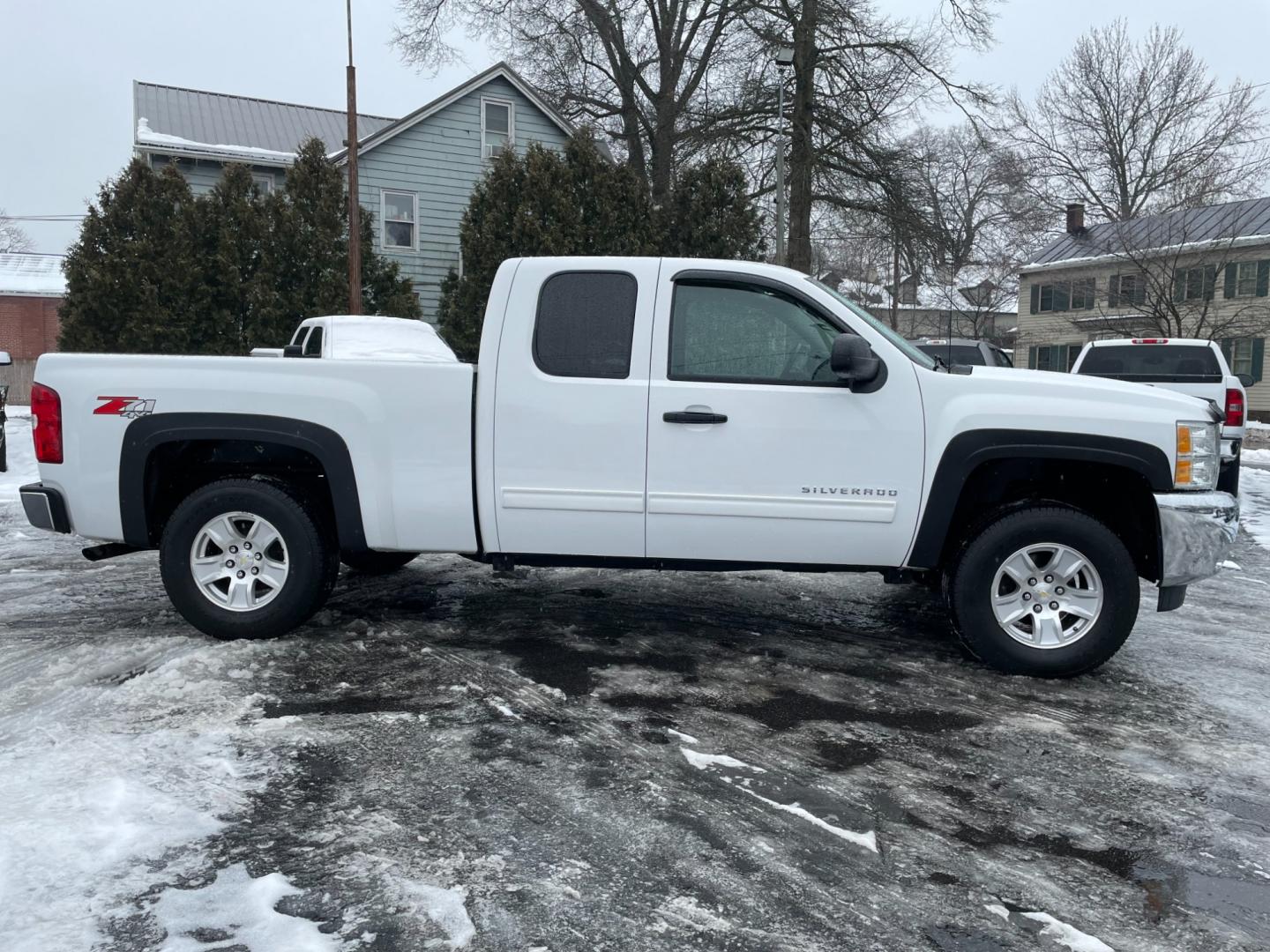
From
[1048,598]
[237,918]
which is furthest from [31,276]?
[237,918]

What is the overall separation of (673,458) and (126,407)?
2.75 m

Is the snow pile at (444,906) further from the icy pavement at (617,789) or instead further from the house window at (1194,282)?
the house window at (1194,282)

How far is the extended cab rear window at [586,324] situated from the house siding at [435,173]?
2129 centimetres

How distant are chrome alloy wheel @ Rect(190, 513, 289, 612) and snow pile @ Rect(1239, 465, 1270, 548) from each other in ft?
22.6

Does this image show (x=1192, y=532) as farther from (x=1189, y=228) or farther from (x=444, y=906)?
(x=1189, y=228)

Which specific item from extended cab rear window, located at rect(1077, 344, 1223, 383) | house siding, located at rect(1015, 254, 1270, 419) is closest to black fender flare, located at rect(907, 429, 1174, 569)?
extended cab rear window, located at rect(1077, 344, 1223, 383)

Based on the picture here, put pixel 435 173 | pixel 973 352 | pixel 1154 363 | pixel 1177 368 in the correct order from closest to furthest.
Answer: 1. pixel 1177 368
2. pixel 1154 363
3. pixel 973 352
4. pixel 435 173

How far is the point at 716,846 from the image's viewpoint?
3.15 meters

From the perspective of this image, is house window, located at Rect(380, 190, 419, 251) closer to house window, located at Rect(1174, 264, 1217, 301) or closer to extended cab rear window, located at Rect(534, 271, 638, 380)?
house window, located at Rect(1174, 264, 1217, 301)

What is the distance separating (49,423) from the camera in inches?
202

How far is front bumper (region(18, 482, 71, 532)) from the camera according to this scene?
5.14 metres

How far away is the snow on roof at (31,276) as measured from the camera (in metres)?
45.3

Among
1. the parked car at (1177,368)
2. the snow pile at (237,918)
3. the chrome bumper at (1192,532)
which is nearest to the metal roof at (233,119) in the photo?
the parked car at (1177,368)

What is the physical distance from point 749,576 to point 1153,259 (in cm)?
2346
